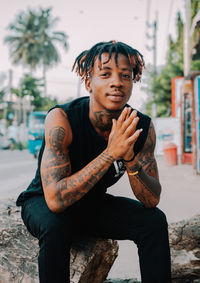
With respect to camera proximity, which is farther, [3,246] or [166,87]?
[166,87]

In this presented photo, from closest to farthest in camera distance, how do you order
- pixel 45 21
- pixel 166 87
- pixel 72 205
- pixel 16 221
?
pixel 72 205 → pixel 16 221 → pixel 166 87 → pixel 45 21

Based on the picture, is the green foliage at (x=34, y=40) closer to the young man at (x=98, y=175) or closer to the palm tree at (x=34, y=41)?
the palm tree at (x=34, y=41)

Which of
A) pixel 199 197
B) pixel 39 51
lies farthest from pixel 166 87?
pixel 39 51

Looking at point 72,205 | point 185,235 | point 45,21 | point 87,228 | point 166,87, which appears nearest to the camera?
point 72,205

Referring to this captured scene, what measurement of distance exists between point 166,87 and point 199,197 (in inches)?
618

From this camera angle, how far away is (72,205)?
2.09 m

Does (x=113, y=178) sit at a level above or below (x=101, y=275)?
above

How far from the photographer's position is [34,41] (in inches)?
1681

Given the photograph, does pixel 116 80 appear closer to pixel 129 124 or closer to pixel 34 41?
pixel 129 124

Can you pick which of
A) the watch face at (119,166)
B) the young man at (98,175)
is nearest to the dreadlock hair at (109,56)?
the young man at (98,175)

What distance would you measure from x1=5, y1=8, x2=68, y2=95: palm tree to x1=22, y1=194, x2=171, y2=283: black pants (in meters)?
41.4

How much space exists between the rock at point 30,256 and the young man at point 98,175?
0.44ft

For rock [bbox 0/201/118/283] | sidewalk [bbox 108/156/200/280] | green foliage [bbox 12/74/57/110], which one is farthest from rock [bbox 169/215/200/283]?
green foliage [bbox 12/74/57/110]

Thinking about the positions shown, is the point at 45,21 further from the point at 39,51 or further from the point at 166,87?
the point at 166,87
